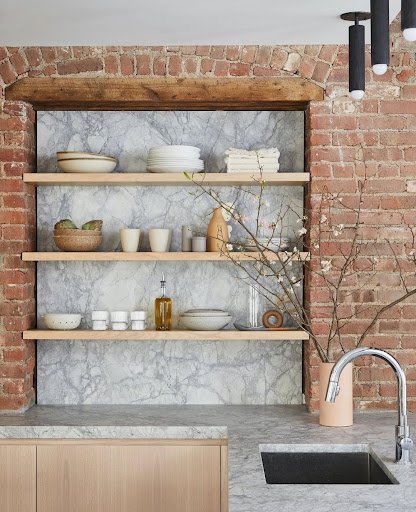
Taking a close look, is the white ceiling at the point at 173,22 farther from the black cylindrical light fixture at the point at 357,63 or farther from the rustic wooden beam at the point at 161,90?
the black cylindrical light fixture at the point at 357,63

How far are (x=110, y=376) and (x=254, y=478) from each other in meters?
1.60

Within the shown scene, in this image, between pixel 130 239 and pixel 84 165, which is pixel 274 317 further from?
pixel 84 165

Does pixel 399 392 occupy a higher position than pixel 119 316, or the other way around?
pixel 119 316

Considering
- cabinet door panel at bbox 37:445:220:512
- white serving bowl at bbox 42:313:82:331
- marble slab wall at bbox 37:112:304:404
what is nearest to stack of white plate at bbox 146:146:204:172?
marble slab wall at bbox 37:112:304:404

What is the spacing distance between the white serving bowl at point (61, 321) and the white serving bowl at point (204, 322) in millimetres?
562

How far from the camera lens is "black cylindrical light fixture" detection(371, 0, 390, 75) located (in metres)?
2.03

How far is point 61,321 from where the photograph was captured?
11.9 ft

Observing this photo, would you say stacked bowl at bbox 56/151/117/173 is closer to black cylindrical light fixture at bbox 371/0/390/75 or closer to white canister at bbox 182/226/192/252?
white canister at bbox 182/226/192/252

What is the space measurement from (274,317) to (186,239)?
1.97ft

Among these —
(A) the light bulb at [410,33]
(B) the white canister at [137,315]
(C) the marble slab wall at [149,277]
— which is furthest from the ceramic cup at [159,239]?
(A) the light bulb at [410,33]

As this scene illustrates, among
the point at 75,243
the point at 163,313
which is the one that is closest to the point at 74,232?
the point at 75,243

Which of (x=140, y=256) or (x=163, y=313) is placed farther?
(x=163, y=313)

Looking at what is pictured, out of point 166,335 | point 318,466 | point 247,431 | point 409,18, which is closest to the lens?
point 409,18

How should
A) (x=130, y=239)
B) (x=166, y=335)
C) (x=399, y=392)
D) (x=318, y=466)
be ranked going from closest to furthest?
(x=399, y=392), (x=318, y=466), (x=166, y=335), (x=130, y=239)
